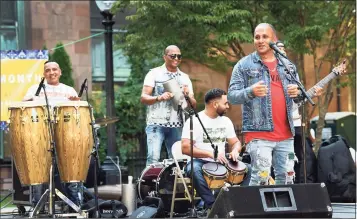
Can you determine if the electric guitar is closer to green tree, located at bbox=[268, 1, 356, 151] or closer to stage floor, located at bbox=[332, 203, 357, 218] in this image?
stage floor, located at bbox=[332, 203, 357, 218]

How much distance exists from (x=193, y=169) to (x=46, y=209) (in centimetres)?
223

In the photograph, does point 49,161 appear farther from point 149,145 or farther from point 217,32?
point 217,32

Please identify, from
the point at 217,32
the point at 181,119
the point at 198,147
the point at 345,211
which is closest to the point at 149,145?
the point at 181,119

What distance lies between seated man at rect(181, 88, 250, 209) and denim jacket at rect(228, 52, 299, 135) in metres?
1.26

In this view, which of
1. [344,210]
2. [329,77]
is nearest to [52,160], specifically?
[329,77]

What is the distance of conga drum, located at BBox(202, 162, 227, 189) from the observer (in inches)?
336

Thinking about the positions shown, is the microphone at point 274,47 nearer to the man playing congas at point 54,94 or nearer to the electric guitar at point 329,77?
the electric guitar at point 329,77

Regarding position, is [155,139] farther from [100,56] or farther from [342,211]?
[100,56]

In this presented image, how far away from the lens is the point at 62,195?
9070mm

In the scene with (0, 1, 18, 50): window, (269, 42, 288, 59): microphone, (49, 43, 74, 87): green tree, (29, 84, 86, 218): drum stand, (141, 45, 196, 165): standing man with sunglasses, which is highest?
(0, 1, 18, 50): window

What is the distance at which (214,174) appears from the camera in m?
8.53

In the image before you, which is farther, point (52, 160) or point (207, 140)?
point (207, 140)

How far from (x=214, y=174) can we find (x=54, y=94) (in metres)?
2.32

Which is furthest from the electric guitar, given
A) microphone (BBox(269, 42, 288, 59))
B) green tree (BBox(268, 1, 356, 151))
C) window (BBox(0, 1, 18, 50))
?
window (BBox(0, 1, 18, 50))
